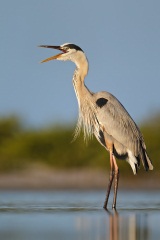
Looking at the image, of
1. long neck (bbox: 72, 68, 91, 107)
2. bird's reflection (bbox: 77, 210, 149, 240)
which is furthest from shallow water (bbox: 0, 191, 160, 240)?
long neck (bbox: 72, 68, 91, 107)

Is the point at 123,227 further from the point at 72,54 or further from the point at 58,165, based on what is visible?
the point at 58,165

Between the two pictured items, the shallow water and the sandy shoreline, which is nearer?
the shallow water

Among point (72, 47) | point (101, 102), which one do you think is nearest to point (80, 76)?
point (72, 47)

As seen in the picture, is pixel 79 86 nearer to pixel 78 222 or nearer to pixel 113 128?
pixel 113 128

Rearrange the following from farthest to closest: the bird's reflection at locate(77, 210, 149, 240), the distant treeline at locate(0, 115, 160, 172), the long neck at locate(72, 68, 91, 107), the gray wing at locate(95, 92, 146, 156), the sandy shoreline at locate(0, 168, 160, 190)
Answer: the distant treeline at locate(0, 115, 160, 172) → the sandy shoreline at locate(0, 168, 160, 190) → the long neck at locate(72, 68, 91, 107) → the gray wing at locate(95, 92, 146, 156) → the bird's reflection at locate(77, 210, 149, 240)

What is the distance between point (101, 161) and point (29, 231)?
2001 cm

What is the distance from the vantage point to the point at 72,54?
670 inches

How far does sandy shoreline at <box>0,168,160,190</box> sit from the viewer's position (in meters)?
28.3

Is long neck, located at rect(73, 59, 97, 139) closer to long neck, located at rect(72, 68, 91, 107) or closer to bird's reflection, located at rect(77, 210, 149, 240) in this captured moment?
→ long neck, located at rect(72, 68, 91, 107)

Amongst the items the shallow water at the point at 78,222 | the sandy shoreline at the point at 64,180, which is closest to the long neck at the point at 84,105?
the shallow water at the point at 78,222

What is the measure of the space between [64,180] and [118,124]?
44.5ft

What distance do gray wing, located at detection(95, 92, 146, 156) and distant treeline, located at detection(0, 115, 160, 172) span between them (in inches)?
517

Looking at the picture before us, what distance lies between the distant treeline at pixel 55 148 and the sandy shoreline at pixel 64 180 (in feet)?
1.56

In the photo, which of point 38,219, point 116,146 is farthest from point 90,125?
point 38,219
